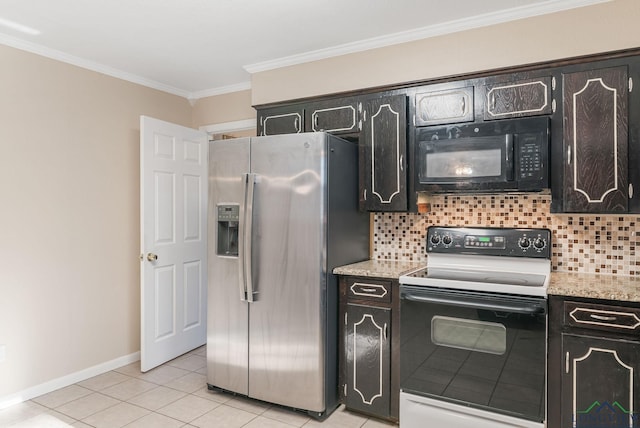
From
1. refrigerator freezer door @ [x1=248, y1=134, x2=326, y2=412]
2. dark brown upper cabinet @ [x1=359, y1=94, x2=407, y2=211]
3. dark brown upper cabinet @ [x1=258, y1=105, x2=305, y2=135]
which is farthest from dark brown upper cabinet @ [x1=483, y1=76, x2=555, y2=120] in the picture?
dark brown upper cabinet @ [x1=258, y1=105, x2=305, y2=135]

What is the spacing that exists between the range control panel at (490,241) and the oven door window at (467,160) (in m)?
0.37

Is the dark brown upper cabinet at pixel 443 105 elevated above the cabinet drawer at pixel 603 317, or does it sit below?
above

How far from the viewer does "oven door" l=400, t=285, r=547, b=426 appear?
6.77ft

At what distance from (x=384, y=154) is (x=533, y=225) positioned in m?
1.05

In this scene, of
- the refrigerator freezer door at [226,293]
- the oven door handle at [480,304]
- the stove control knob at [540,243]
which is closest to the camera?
the oven door handle at [480,304]

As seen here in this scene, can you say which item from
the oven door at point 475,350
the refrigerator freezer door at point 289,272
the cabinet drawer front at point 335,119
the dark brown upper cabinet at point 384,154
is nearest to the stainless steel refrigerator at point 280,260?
the refrigerator freezer door at point 289,272

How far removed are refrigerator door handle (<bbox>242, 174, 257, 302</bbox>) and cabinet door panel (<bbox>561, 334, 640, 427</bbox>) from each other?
179 cm

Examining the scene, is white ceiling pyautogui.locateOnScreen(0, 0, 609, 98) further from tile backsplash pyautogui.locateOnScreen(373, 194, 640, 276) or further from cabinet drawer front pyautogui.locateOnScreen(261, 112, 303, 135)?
tile backsplash pyautogui.locateOnScreen(373, 194, 640, 276)

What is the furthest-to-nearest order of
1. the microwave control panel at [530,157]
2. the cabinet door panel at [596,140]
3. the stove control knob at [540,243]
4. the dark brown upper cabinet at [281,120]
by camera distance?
1. the dark brown upper cabinet at [281,120]
2. the stove control knob at [540,243]
3. the microwave control panel at [530,157]
4. the cabinet door panel at [596,140]

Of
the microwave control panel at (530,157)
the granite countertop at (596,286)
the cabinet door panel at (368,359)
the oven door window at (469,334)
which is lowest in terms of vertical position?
the cabinet door panel at (368,359)

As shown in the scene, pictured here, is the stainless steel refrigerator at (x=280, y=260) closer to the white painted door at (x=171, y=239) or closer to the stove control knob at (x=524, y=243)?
the white painted door at (x=171, y=239)

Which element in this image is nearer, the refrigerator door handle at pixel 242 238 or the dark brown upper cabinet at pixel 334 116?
the refrigerator door handle at pixel 242 238

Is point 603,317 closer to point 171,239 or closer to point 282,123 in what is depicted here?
point 282,123

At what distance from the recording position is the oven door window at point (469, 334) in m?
2.14
